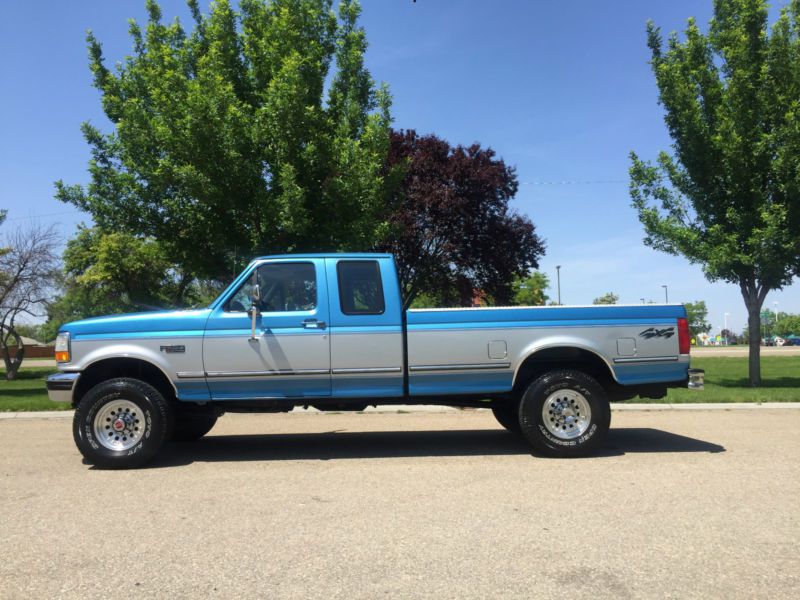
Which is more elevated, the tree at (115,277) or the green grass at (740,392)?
the tree at (115,277)

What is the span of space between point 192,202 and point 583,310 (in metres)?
9.03

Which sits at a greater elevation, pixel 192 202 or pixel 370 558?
pixel 192 202

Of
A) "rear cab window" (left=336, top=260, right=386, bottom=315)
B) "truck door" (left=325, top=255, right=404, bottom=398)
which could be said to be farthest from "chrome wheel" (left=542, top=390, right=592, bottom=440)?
"rear cab window" (left=336, top=260, right=386, bottom=315)

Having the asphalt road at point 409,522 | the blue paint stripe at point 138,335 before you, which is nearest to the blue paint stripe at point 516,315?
the asphalt road at point 409,522

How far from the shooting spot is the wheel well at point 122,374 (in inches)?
269

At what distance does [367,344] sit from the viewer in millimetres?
6789

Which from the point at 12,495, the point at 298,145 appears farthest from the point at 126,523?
the point at 298,145

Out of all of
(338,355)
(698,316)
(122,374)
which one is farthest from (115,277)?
(698,316)

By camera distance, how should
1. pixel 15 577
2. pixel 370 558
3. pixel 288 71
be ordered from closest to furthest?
pixel 15 577, pixel 370 558, pixel 288 71

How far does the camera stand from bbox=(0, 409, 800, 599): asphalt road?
3.50 metres

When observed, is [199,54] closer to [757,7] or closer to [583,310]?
[583,310]

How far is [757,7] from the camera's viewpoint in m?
15.6

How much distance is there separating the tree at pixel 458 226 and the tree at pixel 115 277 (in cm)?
1256

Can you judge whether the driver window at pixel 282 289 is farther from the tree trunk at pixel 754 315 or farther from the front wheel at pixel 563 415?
the tree trunk at pixel 754 315
